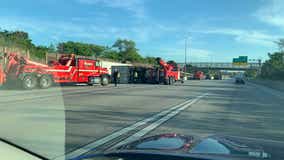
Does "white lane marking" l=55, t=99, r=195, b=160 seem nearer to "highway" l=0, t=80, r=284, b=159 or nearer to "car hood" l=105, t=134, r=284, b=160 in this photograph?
"highway" l=0, t=80, r=284, b=159

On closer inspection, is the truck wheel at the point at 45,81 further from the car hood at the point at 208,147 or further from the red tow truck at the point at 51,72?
the car hood at the point at 208,147

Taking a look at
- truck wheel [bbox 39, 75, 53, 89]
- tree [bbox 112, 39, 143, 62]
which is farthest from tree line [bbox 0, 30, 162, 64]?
truck wheel [bbox 39, 75, 53, 89]

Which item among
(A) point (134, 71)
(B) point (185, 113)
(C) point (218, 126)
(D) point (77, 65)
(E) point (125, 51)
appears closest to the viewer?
(C) point (218, 126)

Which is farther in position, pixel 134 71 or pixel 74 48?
pixel 74 48

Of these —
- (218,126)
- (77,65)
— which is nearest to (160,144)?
(218,126)

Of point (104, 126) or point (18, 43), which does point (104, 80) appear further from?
point (104, 126)

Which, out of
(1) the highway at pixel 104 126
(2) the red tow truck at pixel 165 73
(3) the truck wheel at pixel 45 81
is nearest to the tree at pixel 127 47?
(2) the red tow truck at pixel 165 73

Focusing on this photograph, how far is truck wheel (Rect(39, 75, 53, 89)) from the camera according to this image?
26.8 meters

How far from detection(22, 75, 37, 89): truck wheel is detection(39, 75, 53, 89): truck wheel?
17.4 inches

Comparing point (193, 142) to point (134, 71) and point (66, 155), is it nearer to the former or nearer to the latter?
point (66, 155)

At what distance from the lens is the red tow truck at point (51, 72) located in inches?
1003

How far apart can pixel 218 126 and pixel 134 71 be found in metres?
36.7

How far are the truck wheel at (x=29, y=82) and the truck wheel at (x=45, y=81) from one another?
443mm

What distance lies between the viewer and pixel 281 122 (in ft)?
38.4
